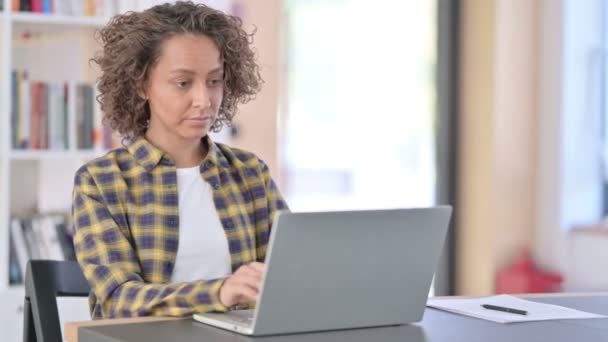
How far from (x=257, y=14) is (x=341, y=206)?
298 centimetres

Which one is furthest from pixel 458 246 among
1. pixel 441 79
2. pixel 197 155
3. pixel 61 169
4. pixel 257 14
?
pixel 197 155

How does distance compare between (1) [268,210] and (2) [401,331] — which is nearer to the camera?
(2) [401,331]

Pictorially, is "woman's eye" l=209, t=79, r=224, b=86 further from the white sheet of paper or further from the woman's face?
the white sheet of paper

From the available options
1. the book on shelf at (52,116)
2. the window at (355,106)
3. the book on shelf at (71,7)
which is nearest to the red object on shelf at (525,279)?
the window at (355,106)

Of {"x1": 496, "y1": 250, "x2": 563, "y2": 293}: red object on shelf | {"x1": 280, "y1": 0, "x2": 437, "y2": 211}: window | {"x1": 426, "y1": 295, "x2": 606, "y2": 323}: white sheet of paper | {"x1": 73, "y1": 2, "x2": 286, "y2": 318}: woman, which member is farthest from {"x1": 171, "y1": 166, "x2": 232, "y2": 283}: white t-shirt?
{"x1": 280, "y1": 0, "x2": 437, "y2": 211}: window

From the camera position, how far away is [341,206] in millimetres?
7223

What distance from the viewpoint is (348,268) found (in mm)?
1616

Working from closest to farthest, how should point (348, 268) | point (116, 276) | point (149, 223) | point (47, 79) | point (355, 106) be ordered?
point (348, 268), point (116, 276), point (149, 223), point (47, 79), point (355, 106)

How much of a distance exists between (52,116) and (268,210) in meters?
1.39

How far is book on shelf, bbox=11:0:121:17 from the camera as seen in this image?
10.9ft

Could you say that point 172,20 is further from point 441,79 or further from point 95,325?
point 441,79

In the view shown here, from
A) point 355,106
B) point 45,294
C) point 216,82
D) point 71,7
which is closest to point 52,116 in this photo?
point 71,7

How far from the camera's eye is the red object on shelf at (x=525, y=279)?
4586 millimetres

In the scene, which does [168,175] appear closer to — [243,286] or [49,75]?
[243,286]
